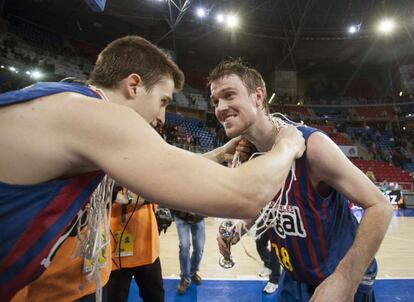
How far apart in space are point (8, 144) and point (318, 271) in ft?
5.24

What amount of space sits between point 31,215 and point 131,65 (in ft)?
2.31

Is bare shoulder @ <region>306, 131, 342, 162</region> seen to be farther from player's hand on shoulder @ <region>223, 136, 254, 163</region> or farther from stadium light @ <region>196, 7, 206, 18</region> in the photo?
stadium light @ <region>196, 7, 206, 18</region>

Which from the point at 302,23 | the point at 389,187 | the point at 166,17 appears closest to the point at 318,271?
the point at 389,187

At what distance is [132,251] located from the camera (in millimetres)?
2527

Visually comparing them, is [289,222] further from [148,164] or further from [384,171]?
[384,171]

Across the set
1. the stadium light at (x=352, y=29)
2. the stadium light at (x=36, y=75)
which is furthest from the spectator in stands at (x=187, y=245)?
the stadium light at (x=352, y=29)

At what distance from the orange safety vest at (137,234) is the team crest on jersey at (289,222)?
1.35 meters

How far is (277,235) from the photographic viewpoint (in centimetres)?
176

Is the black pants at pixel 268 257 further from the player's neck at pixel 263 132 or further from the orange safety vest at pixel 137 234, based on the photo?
the player's neck at pixel 263 132

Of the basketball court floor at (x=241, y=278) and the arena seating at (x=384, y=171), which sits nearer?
the basketball court floor at (x=241, y=278)

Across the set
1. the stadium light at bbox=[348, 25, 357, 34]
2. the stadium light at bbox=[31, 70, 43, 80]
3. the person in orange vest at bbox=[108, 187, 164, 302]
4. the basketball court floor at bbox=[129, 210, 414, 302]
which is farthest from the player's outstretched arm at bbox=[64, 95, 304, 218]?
the stadium light at bbox=[348, 25, 357, 34]

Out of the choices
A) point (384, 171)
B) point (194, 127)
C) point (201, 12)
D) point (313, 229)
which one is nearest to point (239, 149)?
point (313, 229)

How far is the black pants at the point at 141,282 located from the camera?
2.46 metres

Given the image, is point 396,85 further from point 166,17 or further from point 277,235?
point 277,235
